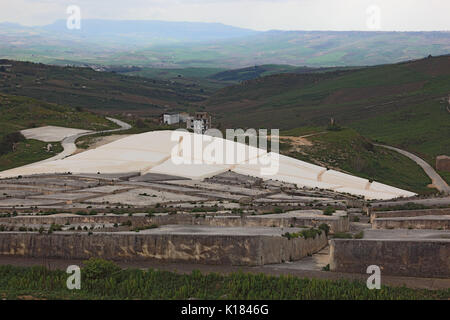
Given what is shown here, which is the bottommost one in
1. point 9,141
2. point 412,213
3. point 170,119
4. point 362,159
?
Result: point 362,159

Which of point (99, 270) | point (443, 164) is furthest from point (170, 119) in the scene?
point (99, 270)

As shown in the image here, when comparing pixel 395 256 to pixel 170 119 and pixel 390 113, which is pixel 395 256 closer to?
pixel 170 119

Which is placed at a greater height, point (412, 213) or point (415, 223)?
point (415, 223)

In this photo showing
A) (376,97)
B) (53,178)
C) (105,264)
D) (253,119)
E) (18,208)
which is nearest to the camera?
(105,264)

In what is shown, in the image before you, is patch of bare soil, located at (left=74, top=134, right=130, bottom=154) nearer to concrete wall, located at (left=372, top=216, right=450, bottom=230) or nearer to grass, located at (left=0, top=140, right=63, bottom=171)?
grass, located at (left=0, top=140, right=63, bottom=171)

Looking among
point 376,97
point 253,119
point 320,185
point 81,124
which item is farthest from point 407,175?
point 376,97

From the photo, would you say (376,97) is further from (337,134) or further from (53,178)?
(53,178)

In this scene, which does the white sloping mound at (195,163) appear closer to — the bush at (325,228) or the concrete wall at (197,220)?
the concrete wall at (197,220)
